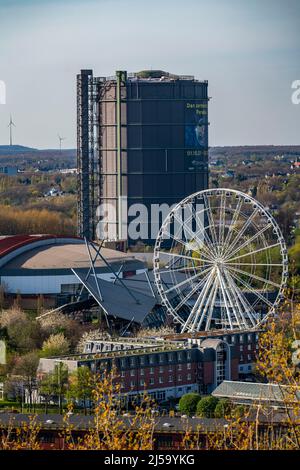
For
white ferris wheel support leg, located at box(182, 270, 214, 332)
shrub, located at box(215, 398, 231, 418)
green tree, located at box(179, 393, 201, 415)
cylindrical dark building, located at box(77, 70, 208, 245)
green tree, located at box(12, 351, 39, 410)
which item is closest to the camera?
shrub, located at box(215, 398, 231, 418)

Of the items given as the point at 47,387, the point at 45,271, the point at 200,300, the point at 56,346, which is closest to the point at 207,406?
the point at 47,387

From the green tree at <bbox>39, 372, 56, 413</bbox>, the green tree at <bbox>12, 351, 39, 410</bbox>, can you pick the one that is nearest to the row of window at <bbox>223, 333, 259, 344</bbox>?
the green tree at <bbox>12, 351, 39, 410</bbox>

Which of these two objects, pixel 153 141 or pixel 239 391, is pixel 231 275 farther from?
pixel 153 141

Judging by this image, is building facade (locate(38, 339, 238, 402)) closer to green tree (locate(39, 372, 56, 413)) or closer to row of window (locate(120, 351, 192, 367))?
row of window (locate(120, 351, 192, 367))

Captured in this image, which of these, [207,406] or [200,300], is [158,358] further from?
[200,300]

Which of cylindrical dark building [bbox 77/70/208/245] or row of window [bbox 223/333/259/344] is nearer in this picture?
row of window [bbox 223/333/259/344]

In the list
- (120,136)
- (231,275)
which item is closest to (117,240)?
(120,136)
